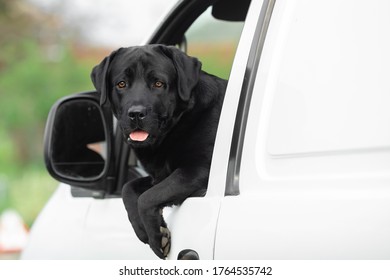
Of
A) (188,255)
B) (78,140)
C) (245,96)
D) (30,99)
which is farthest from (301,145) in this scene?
(30,99)

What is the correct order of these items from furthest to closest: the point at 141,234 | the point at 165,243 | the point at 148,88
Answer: the point at 148,88, the point at 141,234, the point at 165,243

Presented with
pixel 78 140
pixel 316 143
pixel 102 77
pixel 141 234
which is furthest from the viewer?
pixel 78 140

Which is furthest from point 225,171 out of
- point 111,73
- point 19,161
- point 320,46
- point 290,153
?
point 19,161

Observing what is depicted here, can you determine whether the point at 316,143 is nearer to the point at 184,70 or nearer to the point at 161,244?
the point at 161,244

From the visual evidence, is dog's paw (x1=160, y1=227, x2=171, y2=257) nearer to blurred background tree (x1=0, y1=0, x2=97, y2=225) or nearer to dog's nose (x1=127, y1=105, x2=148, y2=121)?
dog's nose (x1=127, y1=105, x2=148, y2=121)

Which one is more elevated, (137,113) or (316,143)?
(316,143)

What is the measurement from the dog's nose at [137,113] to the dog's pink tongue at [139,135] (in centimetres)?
7

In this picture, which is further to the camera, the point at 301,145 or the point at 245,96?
the point at 245,96

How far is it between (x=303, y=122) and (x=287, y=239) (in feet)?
1.19

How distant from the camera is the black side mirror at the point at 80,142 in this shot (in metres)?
3.75

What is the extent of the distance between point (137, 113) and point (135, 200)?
36cm

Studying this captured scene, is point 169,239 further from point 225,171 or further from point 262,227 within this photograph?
point 262,227

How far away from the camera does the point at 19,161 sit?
1546 centimetres

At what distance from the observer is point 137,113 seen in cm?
328
